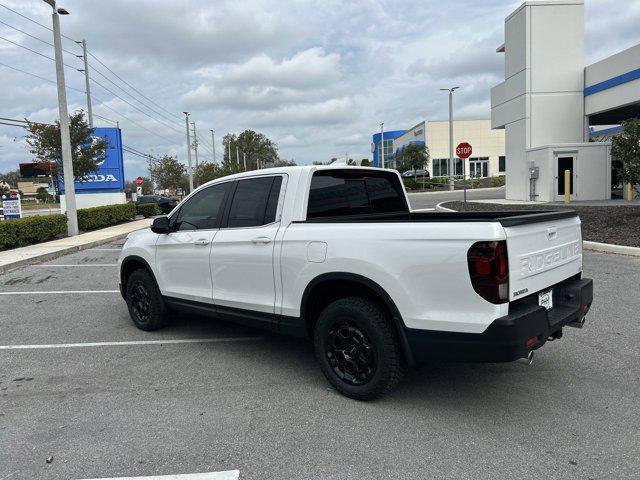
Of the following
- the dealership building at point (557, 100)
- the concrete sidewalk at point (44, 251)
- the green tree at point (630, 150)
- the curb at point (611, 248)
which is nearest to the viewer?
the curb at point (611, 248)

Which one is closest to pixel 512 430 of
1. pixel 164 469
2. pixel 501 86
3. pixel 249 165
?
pixel 164 469

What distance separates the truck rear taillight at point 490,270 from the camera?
308 cm

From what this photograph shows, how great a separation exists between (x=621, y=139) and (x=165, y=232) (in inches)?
477

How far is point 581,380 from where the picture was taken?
409 cm

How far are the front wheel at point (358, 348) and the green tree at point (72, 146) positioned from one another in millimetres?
22730

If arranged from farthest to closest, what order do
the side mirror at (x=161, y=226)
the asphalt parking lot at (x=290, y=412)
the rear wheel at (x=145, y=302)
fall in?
the rear wheel at (x=145, y=302), the side mirror at (x=161, y=226), the asphalt parking lot at (x=290, y=412)

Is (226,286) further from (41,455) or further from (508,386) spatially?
(508,386)

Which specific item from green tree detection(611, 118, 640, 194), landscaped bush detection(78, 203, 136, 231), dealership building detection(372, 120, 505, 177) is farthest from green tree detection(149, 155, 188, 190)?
green tree detection(611, 118, 640, 194)

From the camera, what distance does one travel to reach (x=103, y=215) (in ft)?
72.2

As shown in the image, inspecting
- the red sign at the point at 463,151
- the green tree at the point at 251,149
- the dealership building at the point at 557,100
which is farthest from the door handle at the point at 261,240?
the green tree at the point at 251,149

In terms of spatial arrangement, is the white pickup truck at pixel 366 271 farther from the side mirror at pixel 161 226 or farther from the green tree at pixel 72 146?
the green tree at pixel 72 146

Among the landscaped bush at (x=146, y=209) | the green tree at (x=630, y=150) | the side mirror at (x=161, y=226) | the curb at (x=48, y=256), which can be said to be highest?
the green tree at (x=630, y=150)

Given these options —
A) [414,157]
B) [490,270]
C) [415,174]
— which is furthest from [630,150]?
[414,157]

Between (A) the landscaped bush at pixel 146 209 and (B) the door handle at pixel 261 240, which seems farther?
(A) the landscaped bush at pixel 146 209
